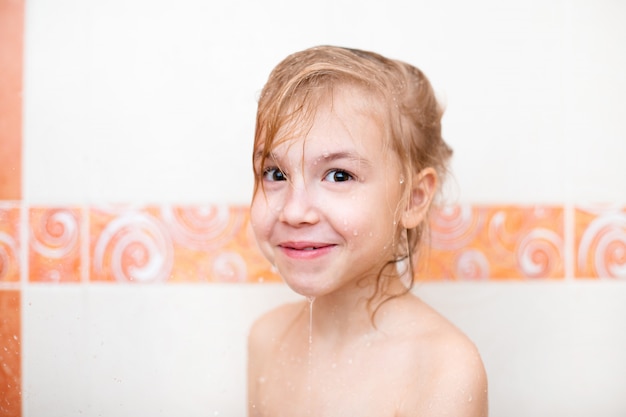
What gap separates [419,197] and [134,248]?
1.83ft

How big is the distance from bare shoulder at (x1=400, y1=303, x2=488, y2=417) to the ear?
17 centimetres

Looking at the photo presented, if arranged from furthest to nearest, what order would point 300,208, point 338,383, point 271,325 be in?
point 271,325, point 338,383, point 300,208

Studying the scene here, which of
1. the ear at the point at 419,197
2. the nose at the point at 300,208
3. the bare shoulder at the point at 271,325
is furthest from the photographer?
the bare shoulder at the point at 271,325

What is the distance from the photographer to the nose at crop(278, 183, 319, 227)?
94 cm

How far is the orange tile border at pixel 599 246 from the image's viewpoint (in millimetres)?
1300

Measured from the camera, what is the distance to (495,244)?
1.30m

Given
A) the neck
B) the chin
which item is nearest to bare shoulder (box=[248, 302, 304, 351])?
the neck

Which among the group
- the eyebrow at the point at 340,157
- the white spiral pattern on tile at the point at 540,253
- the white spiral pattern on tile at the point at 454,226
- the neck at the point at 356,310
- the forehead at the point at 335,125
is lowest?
the neck at the point at 356,310

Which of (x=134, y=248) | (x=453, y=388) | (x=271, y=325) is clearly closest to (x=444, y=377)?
(x=453, y=388)

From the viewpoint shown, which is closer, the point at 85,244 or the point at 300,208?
the point at 300,208

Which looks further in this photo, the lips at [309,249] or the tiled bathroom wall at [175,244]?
the tiled bathroom wall at [175,244]

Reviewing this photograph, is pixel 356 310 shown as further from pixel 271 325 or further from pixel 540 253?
pixel 540 253

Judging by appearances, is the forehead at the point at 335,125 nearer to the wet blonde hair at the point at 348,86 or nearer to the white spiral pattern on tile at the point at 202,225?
the wet blonde hair at the point at 348,86

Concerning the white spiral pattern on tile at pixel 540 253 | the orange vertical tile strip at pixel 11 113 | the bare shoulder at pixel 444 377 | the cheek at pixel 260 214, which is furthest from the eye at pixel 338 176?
the orange vertical tile strip at pixel 11 113
